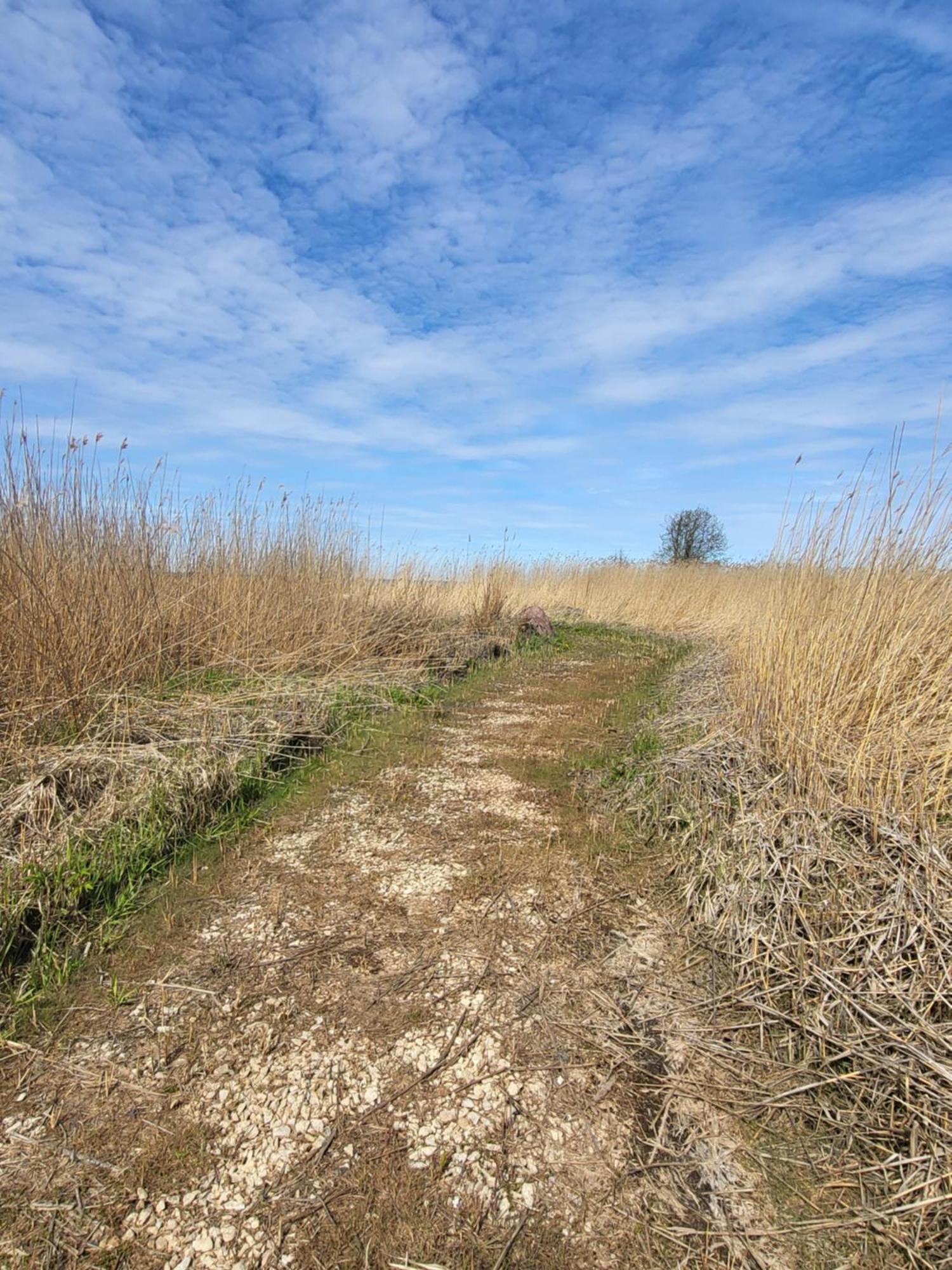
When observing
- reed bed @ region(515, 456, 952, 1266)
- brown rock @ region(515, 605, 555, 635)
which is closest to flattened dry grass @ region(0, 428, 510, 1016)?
reed bed @ region(515, 456, 952, 1266)

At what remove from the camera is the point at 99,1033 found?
5.66 ft

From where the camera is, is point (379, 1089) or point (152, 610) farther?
point (152, 610)

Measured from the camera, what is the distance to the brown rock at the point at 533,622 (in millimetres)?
10016

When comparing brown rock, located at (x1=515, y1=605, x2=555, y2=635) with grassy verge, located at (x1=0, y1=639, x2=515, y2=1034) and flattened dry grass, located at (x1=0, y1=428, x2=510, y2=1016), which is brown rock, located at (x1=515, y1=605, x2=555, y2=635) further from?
grassy verge, located at (x1=0, y1=639, x2=515, y2=1034)

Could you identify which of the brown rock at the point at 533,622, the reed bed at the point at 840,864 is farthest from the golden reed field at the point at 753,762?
the brown rock at the point at 533,622

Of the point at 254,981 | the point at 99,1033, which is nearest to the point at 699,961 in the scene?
the point at 254,981

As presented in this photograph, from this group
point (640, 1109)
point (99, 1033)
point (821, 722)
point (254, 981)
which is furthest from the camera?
point (821, 722)

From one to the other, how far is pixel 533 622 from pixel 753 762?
7400 millimetres

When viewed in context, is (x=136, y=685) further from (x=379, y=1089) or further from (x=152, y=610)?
(x=379, y=1089)

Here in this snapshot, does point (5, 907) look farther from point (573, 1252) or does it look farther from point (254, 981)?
point (573, 1252)

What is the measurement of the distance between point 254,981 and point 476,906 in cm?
83

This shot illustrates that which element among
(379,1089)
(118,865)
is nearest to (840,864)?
(379,1089)

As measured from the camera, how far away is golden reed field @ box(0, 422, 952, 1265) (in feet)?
5.16

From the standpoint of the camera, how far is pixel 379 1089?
61.0 inches
